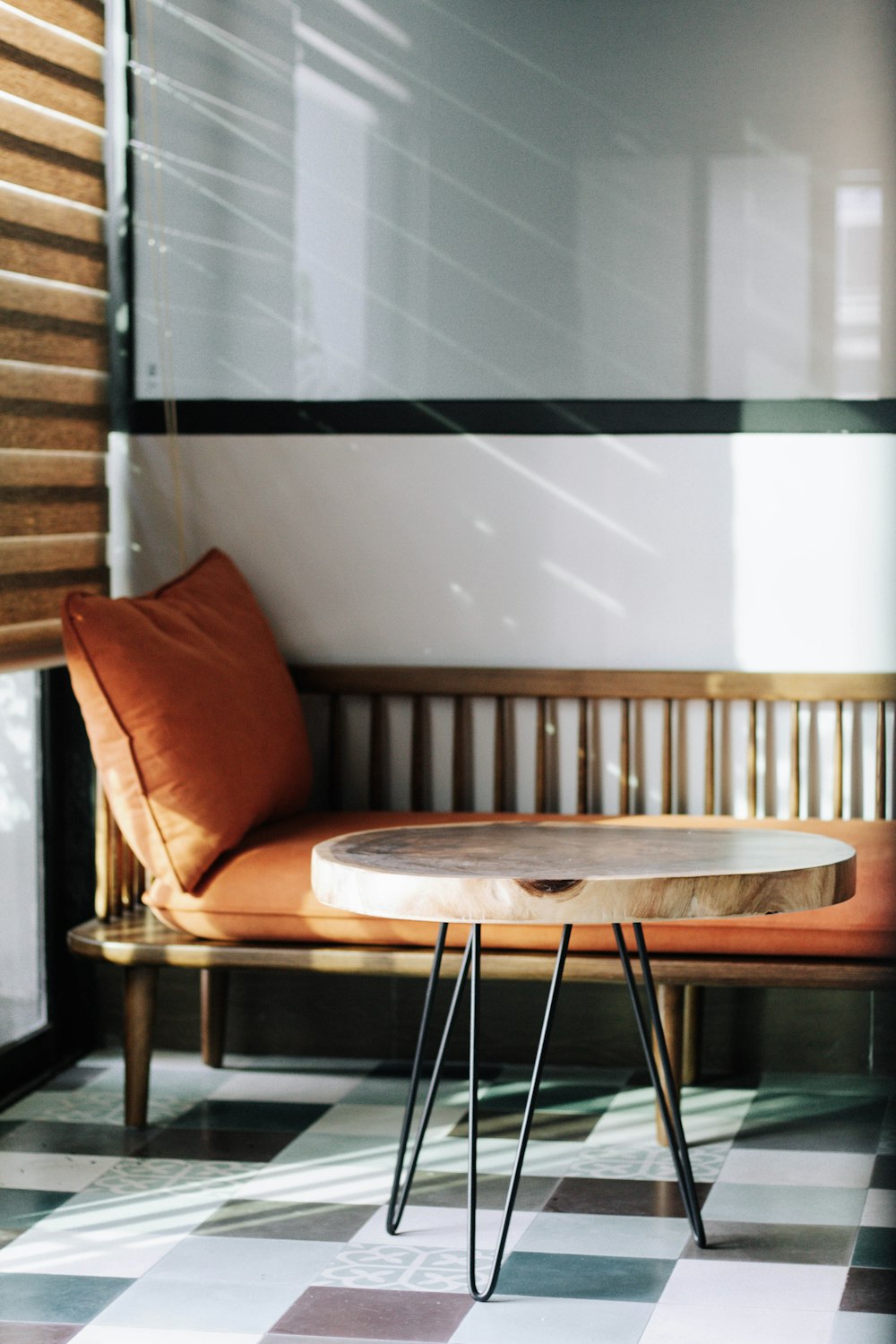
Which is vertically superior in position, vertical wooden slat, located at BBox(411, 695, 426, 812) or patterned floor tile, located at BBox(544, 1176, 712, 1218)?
vertical wooden slat, located at BBox(411, 695, 426, 812)

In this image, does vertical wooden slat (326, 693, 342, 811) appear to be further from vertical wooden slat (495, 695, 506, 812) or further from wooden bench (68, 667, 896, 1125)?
vertical wooden slat (495, 695, 506, 812)

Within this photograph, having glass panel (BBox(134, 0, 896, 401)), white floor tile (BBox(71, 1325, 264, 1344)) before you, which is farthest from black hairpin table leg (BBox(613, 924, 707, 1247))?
glass panel (BBox(134, 0, 896, 401))

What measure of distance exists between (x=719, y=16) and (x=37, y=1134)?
8.51 feet

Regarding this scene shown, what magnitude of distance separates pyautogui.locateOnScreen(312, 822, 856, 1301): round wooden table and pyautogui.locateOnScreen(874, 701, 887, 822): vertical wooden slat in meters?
0.90

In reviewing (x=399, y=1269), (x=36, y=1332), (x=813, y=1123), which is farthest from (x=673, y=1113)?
(x=36, y=1332)

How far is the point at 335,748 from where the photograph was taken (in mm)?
3707

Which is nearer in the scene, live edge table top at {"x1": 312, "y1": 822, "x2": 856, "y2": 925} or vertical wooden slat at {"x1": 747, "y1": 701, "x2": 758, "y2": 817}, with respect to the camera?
live edge table top at {"x1": 312, "y1": 822, "x2": 856, "y2": 925}

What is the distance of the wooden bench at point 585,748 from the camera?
3510 mm

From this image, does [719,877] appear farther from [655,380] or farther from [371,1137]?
[655,380]

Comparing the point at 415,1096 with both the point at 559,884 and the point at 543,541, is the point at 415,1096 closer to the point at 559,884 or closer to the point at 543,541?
the point at 559,884

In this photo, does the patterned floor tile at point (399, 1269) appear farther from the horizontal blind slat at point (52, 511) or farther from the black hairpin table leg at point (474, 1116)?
the horizontal blind slat at point (52, 511)

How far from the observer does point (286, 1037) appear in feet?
12.0

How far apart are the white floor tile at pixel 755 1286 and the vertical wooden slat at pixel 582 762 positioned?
126 centimetres

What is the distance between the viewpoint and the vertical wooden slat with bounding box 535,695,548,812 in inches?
143
